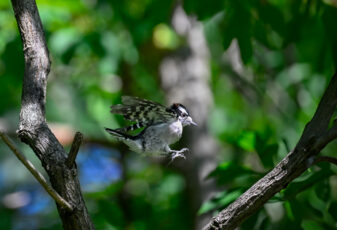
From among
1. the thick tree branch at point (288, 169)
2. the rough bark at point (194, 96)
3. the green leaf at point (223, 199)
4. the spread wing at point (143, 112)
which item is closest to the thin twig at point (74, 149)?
the spread wing at point (143, 112)

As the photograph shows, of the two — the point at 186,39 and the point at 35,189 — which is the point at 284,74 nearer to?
the point at 186,39

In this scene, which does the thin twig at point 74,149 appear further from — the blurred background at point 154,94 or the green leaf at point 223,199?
the blurred background at point 154,94

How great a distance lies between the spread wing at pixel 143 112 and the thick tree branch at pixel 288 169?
2.16 feet

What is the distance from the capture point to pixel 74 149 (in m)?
2.06

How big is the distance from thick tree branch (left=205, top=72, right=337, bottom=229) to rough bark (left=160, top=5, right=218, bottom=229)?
7.29 ft

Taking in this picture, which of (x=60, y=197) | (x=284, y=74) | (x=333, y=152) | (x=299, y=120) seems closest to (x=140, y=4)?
(x=284, y=74)

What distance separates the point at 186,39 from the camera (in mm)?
5508

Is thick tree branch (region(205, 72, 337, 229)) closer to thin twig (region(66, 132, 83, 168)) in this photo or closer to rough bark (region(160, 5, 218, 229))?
thin twig (region(66, 132, 83, 168))

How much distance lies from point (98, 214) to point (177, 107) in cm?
145

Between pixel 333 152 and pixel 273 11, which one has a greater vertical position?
pixel 273 11

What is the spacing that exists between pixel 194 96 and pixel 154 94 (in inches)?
24.5

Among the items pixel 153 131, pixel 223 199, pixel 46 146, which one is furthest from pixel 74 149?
pixel 223 199

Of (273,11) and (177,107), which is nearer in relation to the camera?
(177,107)

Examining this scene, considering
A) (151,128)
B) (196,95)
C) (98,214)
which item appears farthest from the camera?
(196,95)
